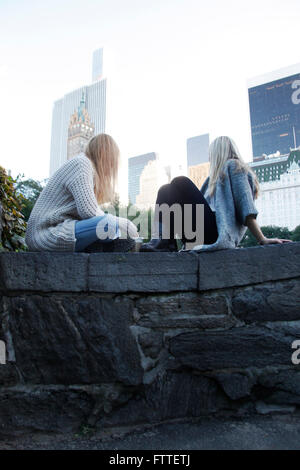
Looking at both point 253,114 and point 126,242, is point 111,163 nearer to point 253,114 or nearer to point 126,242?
point 126,242

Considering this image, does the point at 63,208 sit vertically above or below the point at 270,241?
above

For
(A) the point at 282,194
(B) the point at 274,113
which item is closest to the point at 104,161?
(A) the point at 282,194

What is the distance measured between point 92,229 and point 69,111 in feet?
419

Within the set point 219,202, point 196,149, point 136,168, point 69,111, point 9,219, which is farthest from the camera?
point 196,149

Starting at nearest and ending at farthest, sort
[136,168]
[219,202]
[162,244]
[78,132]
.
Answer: [219,202] → [162,244] → [78,132] → [136,168]

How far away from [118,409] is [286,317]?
1.01 meters

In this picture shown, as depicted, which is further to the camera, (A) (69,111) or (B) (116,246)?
(A) (69,111)

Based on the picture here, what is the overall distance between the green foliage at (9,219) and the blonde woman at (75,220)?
0.85 metres

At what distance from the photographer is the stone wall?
5.87 feet

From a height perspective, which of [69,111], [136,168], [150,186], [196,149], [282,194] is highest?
[196,149]

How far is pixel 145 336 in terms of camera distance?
1.86m

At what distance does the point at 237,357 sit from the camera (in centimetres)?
184

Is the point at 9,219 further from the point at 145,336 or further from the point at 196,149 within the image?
the point at 196,149

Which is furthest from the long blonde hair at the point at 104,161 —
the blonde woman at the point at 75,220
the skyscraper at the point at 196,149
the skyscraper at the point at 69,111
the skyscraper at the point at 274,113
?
the skyscraper at the point at 196,149
